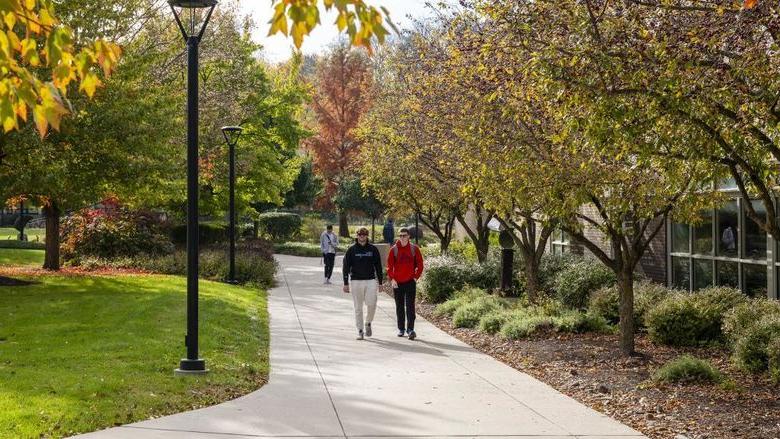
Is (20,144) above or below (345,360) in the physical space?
above

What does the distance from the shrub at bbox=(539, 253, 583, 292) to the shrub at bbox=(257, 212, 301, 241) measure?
95.8ft

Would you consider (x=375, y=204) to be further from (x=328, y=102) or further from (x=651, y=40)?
A: (x=651, y=40)

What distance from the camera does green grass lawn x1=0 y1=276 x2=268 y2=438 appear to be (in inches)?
306

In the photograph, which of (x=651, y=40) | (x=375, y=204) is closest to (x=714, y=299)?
(x=651, y=40)

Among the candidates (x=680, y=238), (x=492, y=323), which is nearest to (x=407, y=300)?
(x=492, y=323)

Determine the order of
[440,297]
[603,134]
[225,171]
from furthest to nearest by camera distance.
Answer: [225,171], [440,297], [603,134]

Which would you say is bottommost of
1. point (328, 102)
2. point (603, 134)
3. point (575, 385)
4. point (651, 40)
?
point (575, 385)

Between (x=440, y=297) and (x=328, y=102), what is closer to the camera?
(x=440, y=297)

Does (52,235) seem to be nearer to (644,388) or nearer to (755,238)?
(755,238)

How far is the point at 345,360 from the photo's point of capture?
1158 centimetres

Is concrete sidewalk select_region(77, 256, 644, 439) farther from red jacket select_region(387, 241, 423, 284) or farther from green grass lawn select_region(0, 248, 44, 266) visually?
green grass lawn select_region(0, 248, 44, 266)

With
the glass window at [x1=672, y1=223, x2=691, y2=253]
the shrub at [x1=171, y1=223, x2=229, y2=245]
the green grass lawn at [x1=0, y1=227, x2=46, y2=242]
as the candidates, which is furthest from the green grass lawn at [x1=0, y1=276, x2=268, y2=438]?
the green grass lawn at [x1=0, y1=227, x2=46, y2=242]

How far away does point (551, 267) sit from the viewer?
2055 centimetres

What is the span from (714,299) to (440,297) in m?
8.02
